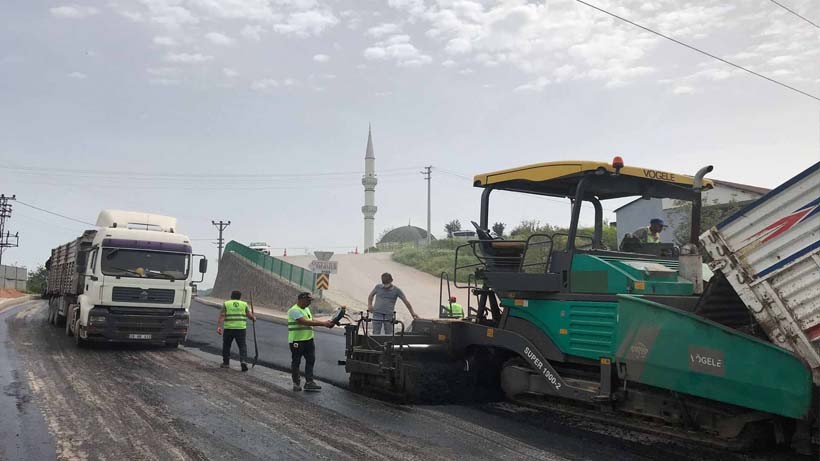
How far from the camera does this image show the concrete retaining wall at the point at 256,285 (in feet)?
99.1

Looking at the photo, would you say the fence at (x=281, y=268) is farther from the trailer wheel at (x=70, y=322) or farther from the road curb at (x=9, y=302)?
the trailer wheel at (x=70, y=322)

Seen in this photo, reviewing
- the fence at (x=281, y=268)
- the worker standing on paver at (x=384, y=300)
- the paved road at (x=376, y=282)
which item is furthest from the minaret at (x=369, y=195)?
the worker standing on paver at (x=384, y=300)

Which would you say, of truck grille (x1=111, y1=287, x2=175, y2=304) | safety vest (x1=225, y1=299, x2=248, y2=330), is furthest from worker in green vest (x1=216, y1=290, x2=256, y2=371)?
truck grille (x1=111, y1=287, x2=175, y2=304)

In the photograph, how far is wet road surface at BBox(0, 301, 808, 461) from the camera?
556 centimetres

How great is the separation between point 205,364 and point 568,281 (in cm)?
749

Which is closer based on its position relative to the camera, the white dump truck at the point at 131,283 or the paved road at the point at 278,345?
the paved road at the point at 278,345

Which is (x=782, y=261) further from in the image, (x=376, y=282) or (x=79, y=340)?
(x=376, y=282)

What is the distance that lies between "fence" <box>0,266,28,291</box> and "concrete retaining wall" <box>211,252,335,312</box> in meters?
16.5

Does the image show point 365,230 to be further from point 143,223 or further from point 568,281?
point 568,281

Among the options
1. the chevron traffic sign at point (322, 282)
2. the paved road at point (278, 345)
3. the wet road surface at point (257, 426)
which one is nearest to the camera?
the wet road surface at point (257, 426)

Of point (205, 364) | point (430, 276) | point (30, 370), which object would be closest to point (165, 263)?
point (205, 364)

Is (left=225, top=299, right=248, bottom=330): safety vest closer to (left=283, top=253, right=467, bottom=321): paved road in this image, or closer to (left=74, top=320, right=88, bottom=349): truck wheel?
(left=74, top=320, right=88, bottom=349): truck wheel

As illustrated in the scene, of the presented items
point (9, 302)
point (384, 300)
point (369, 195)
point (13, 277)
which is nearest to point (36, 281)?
point (13, 277)

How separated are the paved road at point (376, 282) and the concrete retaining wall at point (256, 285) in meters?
2.03
